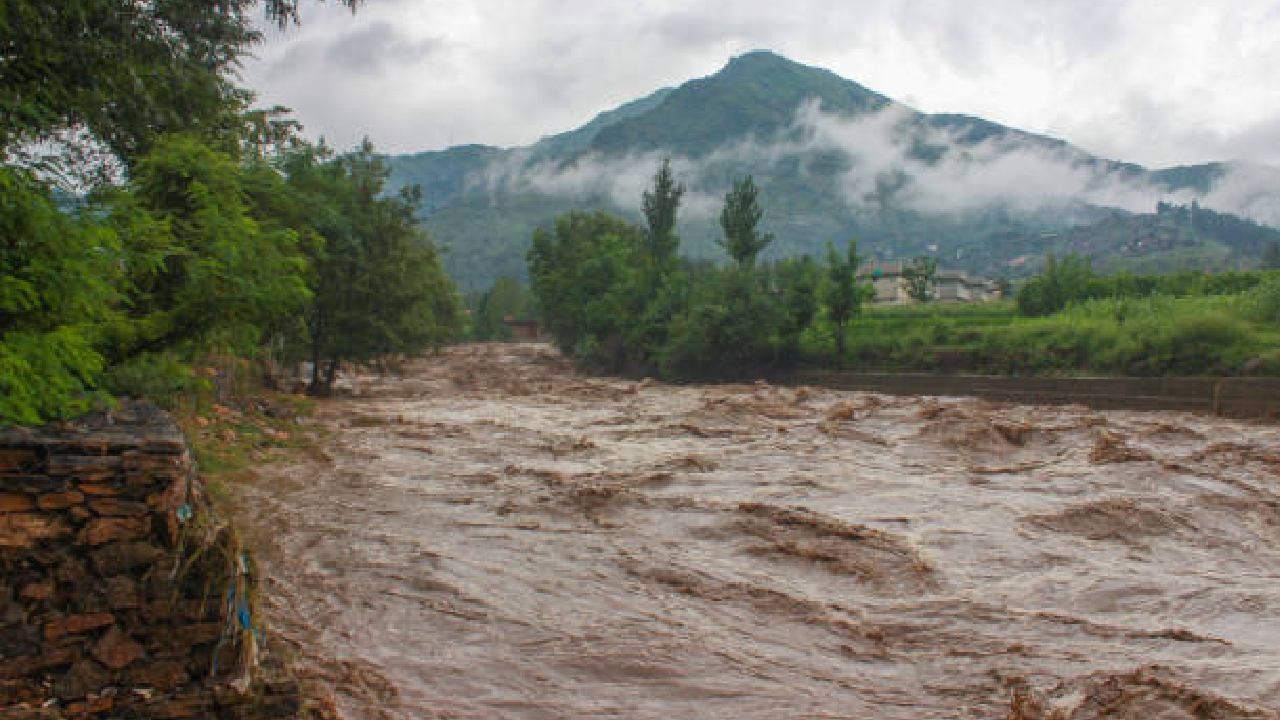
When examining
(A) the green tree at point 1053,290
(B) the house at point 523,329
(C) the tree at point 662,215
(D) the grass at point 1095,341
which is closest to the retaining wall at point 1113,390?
(D) the grass at point 1095,341

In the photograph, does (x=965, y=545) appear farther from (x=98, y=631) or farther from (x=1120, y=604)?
(x=98, y=631)

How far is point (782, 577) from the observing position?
27.9ft

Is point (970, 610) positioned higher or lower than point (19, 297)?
lower

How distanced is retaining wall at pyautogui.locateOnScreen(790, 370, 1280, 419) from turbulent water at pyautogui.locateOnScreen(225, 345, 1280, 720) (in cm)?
473

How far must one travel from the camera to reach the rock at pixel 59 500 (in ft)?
14.2

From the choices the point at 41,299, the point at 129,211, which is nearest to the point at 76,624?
the point at 41,299

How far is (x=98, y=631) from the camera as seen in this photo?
4.37 m

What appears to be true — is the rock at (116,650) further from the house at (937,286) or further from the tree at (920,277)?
the house at (937,286)

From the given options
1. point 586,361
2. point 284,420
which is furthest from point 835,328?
point 284,420

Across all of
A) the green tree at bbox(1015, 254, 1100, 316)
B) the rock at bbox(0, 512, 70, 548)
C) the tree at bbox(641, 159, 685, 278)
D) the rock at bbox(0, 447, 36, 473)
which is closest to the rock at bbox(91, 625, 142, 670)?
the rock at bbox(0, 512, 70, 548)

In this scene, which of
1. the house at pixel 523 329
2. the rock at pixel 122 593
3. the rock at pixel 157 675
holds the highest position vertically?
the rock at pixel 122 593

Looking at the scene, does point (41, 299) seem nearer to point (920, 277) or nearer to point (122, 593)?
point (122, 593)

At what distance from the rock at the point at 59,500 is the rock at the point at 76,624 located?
55 cm

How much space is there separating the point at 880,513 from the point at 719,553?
10.5 feet
